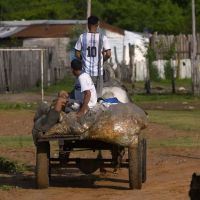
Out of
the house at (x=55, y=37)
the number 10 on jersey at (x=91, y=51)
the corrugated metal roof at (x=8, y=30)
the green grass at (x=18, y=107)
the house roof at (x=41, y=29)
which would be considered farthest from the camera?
the house roof at (x=41, y=29)

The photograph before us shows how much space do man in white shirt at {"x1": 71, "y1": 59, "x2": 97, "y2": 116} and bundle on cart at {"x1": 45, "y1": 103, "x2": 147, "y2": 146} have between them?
17 centimetres

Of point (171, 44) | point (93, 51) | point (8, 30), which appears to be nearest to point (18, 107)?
point (171, 44)

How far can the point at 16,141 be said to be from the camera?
21281 millimetres

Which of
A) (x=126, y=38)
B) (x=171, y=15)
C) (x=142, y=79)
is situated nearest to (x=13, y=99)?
(x=142, y=79)

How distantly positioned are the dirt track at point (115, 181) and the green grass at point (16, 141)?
0.76 metres

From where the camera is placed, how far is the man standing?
587 inches

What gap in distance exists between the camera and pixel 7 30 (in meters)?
55.2

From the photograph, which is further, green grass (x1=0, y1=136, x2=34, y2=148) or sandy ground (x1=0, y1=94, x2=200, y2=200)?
green grass (x1=0, y1=136, x2=34, y2=148)

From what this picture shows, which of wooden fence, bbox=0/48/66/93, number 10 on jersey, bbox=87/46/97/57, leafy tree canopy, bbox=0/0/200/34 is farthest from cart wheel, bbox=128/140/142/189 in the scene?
leafy tree canopy, bbox=0/0/200/34

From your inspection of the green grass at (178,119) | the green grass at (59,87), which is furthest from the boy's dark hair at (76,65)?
the green grass at (59,87)

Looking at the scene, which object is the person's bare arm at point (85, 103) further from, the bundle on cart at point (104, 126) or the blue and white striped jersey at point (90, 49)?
the blue and white striped jersey at point (90, 49)

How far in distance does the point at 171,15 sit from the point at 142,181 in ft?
180

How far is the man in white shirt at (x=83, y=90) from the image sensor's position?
1368 cm

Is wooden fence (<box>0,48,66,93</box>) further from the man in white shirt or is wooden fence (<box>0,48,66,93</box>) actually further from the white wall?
the man in white shirt
